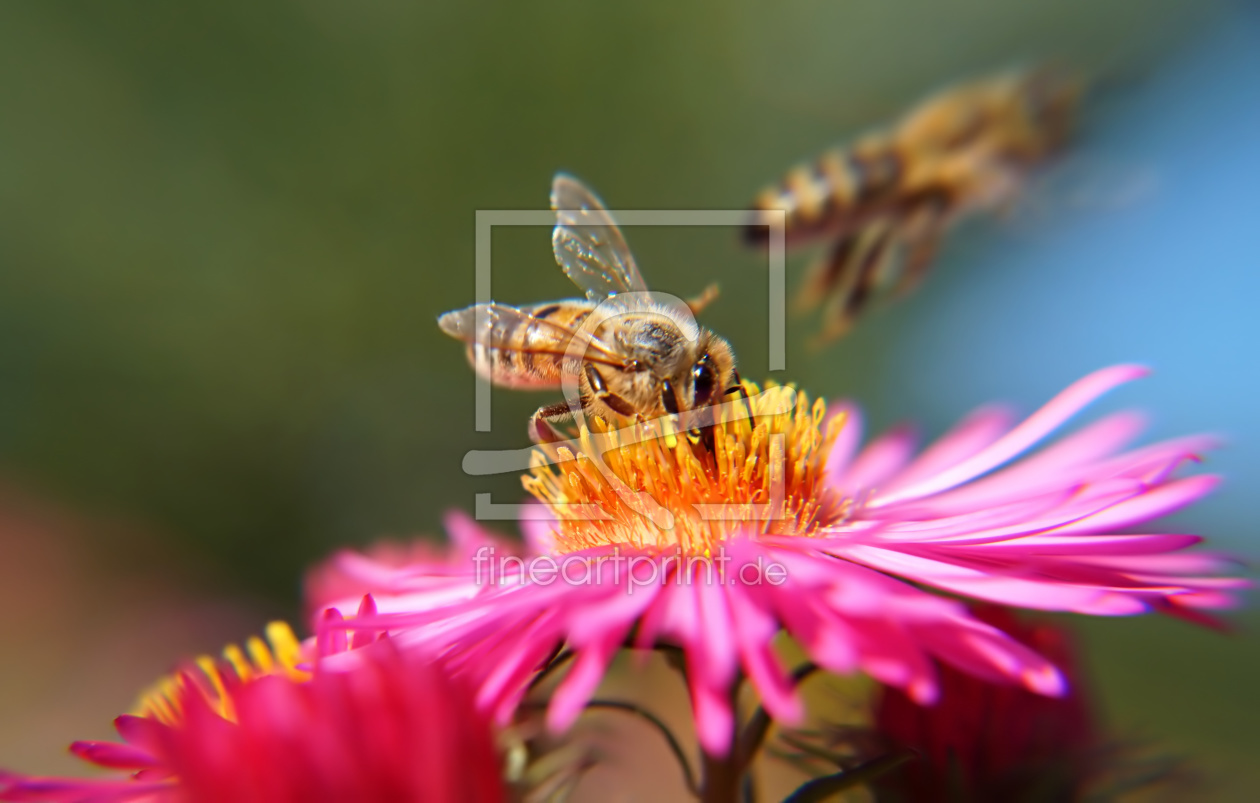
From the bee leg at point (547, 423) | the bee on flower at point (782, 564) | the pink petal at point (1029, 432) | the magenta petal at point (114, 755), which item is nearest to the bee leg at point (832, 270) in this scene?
the bee on flower at point (782, 564)

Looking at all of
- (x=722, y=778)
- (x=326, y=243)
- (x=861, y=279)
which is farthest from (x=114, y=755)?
(x=326, y=243)

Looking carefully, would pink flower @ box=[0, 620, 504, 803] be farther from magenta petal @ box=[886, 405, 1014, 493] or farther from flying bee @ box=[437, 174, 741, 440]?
magenta petal @ box=[886, 405, 1014, 493]

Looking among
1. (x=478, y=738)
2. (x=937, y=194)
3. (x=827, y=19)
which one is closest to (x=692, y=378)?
(x=478, y=738)

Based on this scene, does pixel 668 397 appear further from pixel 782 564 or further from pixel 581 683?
pixel 581 683

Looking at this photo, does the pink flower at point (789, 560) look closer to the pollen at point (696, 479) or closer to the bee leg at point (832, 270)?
the pollen at point (696, 479)

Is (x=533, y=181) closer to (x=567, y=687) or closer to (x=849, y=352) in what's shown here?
(x=849, y=352)

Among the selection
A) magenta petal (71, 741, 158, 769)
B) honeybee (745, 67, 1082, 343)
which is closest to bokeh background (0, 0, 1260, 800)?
honeybee (745, 67, 1082, 343)
